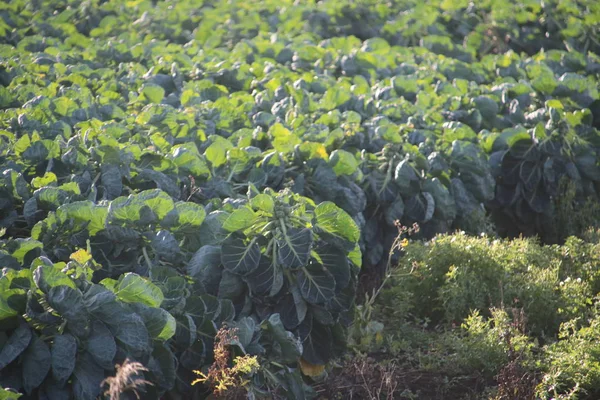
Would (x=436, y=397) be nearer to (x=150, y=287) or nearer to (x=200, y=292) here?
(x=200, y=292)

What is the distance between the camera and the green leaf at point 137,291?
10.3 feet

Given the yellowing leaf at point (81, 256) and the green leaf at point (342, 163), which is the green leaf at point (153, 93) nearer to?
the green leaf at point (342, 163)

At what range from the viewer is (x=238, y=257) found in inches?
143

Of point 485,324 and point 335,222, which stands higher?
point 335,222

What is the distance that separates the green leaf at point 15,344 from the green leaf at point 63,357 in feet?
0.36

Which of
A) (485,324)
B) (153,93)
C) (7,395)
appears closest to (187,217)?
(7,395)

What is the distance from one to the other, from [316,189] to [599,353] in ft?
6.62

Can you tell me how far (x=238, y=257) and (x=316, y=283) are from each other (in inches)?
16.6

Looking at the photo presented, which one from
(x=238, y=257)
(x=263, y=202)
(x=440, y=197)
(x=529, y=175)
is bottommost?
(x=529, y=175)

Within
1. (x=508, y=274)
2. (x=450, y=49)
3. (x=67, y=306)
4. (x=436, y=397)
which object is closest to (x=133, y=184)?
(x=67, y=306)

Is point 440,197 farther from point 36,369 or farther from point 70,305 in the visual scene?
point 36,369

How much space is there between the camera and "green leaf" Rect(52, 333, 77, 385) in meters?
2.89

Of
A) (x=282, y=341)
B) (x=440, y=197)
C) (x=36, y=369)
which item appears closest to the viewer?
(x=36, y=369)

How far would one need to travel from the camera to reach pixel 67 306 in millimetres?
2912
